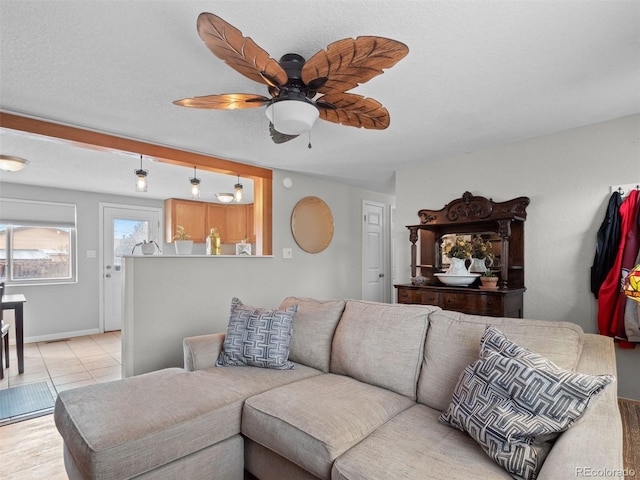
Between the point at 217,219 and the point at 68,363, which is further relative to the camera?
the point at 217,219

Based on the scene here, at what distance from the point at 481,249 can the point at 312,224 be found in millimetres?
2016

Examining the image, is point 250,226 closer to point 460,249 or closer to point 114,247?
point 114,247

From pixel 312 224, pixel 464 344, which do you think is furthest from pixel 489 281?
pixel 312 224

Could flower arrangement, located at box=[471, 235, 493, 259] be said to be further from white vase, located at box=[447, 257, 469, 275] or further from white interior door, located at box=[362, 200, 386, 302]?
white interior door, located at box=[362, 200, 386, 302]

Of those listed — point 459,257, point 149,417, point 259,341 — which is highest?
point 459,257

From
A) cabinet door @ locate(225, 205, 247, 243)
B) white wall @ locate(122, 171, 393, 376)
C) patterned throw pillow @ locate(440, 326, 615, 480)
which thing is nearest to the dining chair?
white wall @ locate(122, 171, 393, 376)

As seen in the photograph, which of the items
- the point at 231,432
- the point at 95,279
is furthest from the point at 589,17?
the point at 95,279

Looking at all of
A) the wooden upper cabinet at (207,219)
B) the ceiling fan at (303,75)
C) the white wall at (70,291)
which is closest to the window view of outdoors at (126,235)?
the white wall at (70,291)

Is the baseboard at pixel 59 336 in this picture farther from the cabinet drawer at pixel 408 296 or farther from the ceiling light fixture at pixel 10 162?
the cabinet drawer at pixel 408 296

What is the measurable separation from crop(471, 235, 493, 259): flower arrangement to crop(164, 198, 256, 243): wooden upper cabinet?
374 centimetres

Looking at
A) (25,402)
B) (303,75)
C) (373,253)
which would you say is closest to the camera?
(303,75)

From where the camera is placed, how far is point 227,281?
3.56 metres

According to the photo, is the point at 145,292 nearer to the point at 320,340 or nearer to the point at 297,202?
the point at 320,340

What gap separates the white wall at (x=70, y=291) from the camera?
4.91 meters
